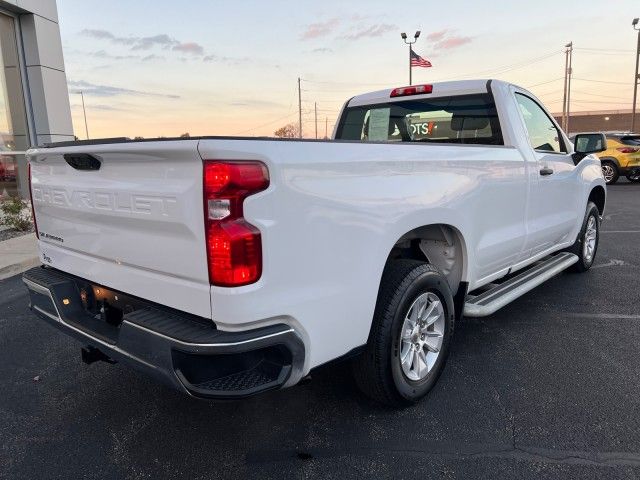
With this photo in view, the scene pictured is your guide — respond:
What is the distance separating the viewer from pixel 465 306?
340 centimetres

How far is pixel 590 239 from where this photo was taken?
5.89 m

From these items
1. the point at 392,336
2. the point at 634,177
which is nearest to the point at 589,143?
the point at 392,336

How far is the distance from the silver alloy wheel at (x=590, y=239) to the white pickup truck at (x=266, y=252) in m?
2.59

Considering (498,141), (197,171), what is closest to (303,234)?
(197,171)

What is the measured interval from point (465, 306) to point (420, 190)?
111cm

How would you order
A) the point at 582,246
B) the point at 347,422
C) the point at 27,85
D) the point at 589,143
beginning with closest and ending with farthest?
the point at 347,422
the point at 589,143
the point at 582,246
the point at 27,85

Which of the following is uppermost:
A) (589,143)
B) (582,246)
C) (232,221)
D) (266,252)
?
(589,143)

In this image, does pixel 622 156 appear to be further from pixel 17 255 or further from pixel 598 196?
pixel 17 255

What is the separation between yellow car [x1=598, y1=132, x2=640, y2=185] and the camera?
1578cm

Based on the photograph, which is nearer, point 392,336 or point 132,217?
point 132,217

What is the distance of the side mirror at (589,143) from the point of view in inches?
191

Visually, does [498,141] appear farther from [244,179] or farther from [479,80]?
[244,179]

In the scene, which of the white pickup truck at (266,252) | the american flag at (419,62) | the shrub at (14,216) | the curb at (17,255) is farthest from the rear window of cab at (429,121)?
the american flag at (419,62)

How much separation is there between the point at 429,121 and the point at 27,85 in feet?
40.0
